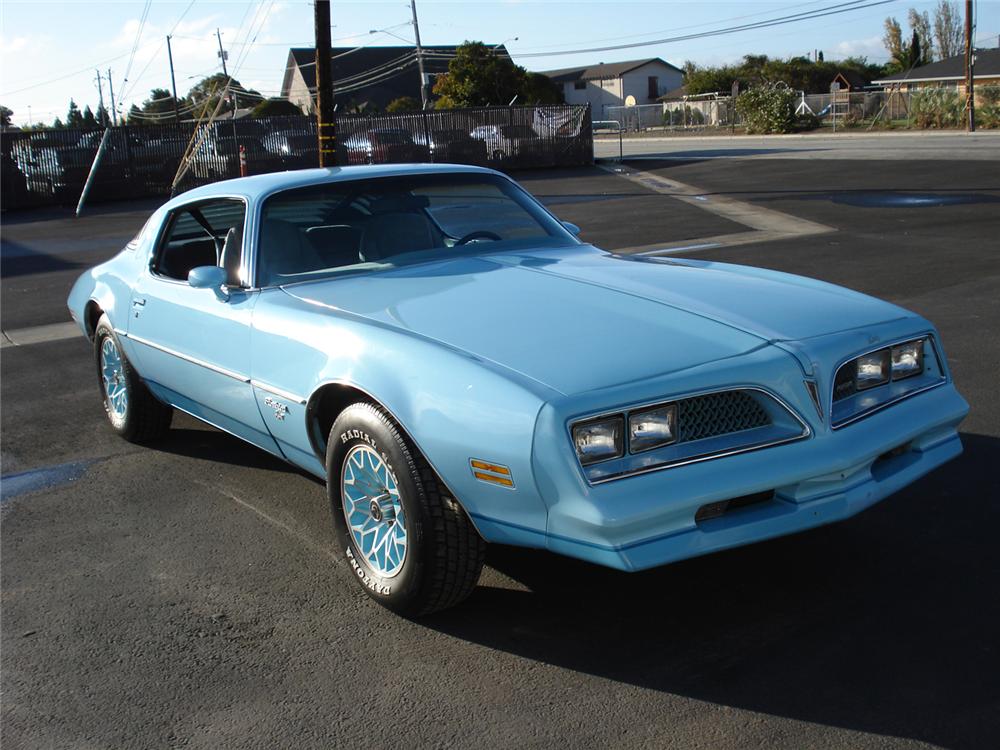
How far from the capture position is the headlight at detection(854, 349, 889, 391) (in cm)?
363

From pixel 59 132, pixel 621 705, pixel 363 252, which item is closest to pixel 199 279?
pixel 363 252

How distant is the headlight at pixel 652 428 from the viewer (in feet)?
10.3

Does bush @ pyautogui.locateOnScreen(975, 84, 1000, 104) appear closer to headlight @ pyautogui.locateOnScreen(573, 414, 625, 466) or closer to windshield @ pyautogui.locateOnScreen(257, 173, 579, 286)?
windshield @ pyautogui.locateOnScreen(257, 173, 579, 286)

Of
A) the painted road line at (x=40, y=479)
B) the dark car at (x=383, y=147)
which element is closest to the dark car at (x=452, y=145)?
the dark car at (x=383, y=147)

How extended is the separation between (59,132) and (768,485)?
96.3 feet

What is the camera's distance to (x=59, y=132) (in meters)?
28.7

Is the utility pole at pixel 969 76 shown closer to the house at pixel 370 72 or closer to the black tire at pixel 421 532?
the black tire at pixel 421 532

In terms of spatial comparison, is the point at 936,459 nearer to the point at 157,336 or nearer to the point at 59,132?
the point at 157,336

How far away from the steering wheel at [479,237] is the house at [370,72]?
78229 mm

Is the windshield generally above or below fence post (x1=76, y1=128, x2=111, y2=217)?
below

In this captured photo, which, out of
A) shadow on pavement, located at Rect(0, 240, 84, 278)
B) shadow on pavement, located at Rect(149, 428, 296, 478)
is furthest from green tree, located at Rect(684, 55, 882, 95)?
shadow on pavement, located at Rect(149, 428, 296, 478)

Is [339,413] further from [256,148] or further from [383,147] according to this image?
[383,147]

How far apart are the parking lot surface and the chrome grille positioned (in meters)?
0.68

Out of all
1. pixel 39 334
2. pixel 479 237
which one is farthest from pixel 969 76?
pixel 479 237
